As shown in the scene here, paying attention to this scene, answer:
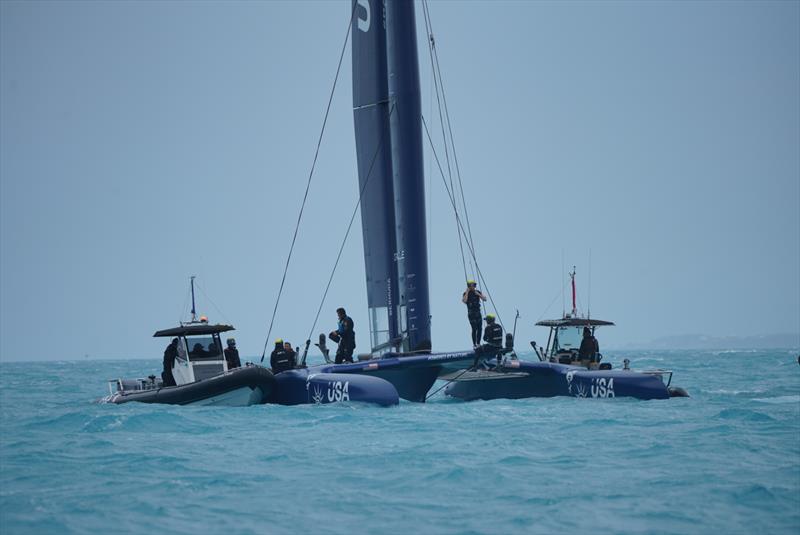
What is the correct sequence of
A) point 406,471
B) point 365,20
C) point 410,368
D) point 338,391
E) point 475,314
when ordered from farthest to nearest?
point 365,20 → point 475,314 → point 410,368 → point 338,391 → point 406,471

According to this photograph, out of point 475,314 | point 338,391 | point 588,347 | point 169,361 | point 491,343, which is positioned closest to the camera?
point 338,391

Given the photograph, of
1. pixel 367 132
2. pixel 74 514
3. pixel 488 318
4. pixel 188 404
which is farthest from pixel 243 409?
pixel 74 514

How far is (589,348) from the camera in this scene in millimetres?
24906

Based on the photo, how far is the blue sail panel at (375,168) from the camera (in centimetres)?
2367

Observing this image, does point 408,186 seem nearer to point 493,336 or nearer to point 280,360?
point 493,336

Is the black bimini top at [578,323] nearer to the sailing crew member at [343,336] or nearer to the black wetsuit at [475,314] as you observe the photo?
the black wetsuit at [475,314]

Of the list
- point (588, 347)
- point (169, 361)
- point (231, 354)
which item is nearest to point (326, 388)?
point (231, 354)

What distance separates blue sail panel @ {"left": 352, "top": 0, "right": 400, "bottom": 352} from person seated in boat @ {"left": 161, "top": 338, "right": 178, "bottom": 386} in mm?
4815

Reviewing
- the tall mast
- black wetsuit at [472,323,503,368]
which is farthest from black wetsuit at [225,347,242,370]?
black wetsuit at [472,323,503,368]

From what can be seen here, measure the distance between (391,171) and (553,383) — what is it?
21.6 feet

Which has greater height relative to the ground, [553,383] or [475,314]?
[475,314]

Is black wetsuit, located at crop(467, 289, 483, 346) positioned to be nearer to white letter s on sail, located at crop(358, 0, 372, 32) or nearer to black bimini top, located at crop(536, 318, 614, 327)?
black bimini top, located at crop(536, 318, 614, 327)

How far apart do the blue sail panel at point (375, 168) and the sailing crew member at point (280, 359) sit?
87.8 inches

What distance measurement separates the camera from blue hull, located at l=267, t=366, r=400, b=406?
792 inches
